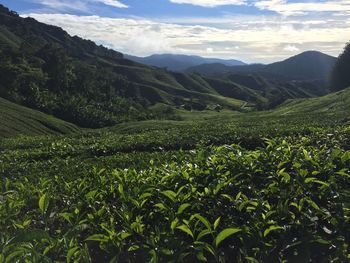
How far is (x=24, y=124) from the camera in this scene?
86.1m

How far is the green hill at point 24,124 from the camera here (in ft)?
255

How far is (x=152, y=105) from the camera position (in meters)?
190

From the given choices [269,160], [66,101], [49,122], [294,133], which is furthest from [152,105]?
[269,160]

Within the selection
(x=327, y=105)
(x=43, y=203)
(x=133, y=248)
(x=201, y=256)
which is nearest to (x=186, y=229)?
(x=201, y=256)

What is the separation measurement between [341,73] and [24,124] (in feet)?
382

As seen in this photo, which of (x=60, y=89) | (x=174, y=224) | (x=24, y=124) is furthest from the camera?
(x=60, y=89)

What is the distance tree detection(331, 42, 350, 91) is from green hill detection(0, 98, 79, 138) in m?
96.5

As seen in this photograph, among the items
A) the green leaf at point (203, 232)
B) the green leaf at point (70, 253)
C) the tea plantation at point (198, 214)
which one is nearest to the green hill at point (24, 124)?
the tea plantation at point (198, 214)

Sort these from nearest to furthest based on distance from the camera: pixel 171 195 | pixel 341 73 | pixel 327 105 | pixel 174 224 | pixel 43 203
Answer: pixel 174 224, pixel 171 195, pixel 43 203, pixel 327 105, pixel 341 73

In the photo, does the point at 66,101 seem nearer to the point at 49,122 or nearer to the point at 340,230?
the point at 49,122

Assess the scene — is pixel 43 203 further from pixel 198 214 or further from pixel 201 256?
pixel 201 256

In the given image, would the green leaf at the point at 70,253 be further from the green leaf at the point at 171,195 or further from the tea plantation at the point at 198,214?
the green leaf at the point at 171,195

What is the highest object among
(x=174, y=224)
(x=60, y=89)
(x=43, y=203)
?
(x=174, y=224)

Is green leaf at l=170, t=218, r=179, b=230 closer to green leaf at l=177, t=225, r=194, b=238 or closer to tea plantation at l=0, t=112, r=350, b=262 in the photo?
tea plantation at l=0, t=112, r=350, b=262
